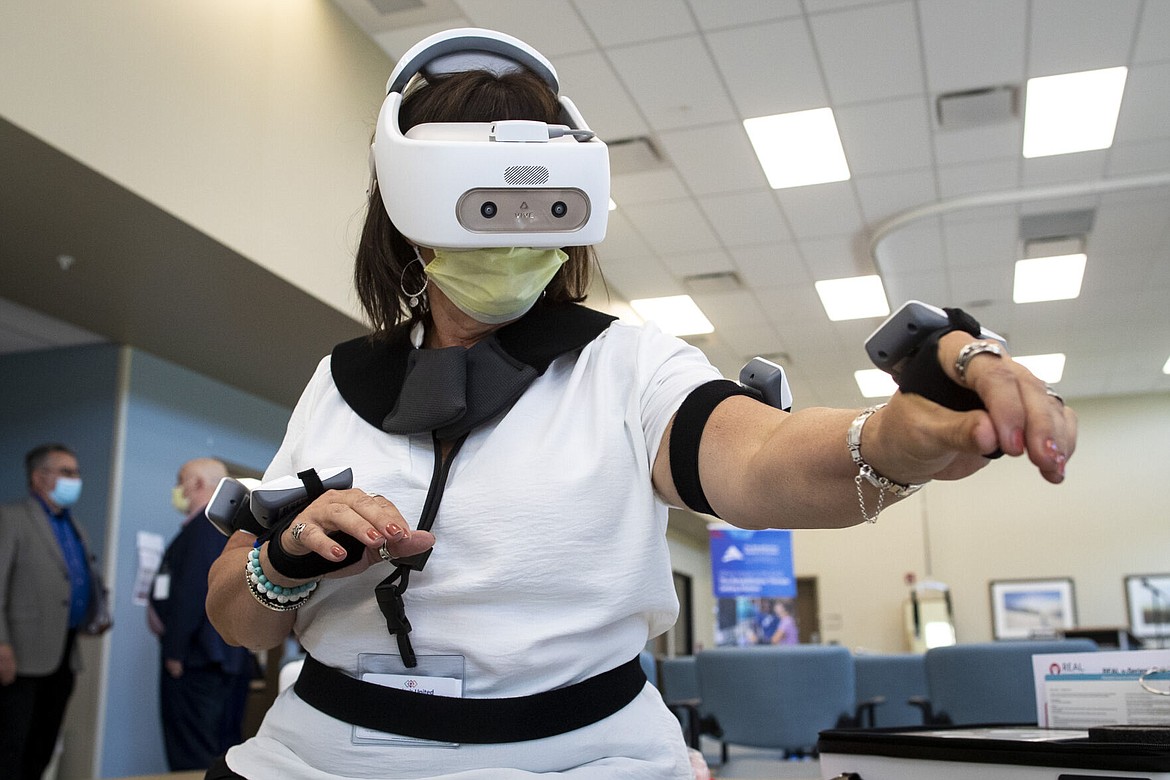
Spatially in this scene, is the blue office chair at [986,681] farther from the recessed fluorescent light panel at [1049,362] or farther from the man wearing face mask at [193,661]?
the recessed fluorescent light panel at [1049,362]

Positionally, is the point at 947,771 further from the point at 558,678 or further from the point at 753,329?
the point at 753,329

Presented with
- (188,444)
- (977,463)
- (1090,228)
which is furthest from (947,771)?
(1090,228)

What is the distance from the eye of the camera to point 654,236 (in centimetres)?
684

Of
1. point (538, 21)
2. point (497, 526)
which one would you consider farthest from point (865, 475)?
point (538, 21)

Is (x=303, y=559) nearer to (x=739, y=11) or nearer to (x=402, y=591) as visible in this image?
(x=402, y=591)

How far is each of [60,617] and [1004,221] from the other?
18.8 ft

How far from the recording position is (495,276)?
2.67 feet

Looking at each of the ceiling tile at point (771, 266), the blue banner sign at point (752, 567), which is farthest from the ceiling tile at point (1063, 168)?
the blue banner sign at point (752, 567)

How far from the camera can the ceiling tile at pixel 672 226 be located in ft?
21.0

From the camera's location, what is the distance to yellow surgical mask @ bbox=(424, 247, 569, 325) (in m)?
0.80

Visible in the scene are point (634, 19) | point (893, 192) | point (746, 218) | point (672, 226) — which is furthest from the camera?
point (672, 226)

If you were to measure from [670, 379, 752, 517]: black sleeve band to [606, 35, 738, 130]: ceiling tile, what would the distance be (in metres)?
4.29

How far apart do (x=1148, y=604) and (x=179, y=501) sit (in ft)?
31.7

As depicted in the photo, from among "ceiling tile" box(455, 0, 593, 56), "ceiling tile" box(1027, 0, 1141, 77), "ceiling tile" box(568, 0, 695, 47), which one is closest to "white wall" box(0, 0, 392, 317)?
"ceiling tile" box(455, 0, 593, 56)
